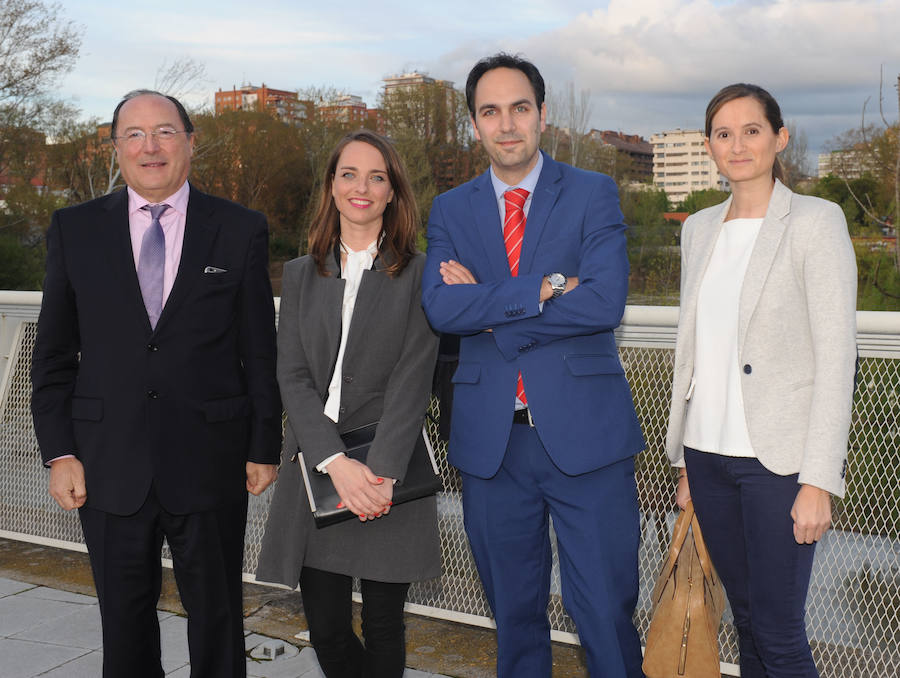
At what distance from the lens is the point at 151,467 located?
259cm

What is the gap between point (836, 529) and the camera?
311cm

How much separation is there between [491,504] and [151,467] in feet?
3.34

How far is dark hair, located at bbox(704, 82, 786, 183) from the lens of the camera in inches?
94.6

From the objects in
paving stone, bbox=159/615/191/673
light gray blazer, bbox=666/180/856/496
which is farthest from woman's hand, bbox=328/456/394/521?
paving stone, bbox=159/615/191/673

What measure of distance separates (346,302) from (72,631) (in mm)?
2252

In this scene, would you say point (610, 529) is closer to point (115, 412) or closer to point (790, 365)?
point (790, 365)

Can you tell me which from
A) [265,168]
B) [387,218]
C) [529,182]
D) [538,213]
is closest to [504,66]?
[529,182]

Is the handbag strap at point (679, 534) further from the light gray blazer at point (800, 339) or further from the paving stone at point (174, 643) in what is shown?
the paving stone at point (174, 643)

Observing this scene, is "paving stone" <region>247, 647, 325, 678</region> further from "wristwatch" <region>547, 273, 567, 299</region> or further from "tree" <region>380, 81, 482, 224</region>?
"tree" <region>380, 81, 482, 224</region>

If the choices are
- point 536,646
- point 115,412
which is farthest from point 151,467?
point 536,646

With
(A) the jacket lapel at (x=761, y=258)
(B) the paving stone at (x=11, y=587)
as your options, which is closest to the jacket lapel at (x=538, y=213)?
(A) the jacket lapel at (x=761, y=258)

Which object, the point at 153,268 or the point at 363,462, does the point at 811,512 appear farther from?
the point at 153,268

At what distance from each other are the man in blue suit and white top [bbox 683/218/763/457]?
23 centimetres

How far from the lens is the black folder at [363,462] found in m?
2.56
